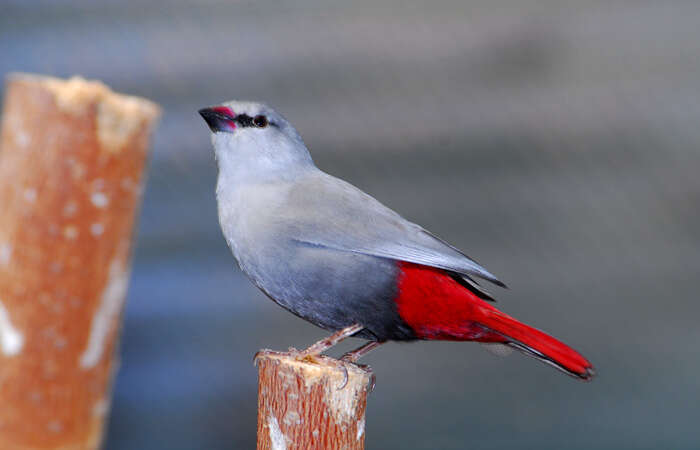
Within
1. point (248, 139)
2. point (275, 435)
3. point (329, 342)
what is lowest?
point (275, 435)

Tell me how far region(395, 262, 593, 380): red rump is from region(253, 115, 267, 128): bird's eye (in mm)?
415

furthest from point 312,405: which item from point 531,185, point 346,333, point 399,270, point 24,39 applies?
point 24,39

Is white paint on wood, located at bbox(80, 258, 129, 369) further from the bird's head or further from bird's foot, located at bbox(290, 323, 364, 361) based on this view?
the bird's head

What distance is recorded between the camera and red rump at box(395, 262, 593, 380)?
50.0 inches

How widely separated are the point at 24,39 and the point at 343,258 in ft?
4.67

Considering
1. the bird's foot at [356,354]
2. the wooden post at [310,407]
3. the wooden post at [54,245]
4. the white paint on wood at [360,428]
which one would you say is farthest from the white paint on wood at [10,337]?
the bird's foot at [356,354]

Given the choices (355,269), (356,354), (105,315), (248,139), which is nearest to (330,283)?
(355,269)

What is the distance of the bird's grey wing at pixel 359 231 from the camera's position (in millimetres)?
1289

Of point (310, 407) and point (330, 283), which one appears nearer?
point (310, 407)

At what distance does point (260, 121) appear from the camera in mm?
1451

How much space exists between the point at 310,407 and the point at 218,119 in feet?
2.00

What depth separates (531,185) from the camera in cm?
223

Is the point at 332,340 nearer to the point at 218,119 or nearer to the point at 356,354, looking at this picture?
the point at 356,354

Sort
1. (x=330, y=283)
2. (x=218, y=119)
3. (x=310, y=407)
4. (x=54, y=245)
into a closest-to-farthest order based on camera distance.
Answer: (x=54, y=245)
(x=310, y=407)
(x=330, y=283)
(x=218, y=119)
